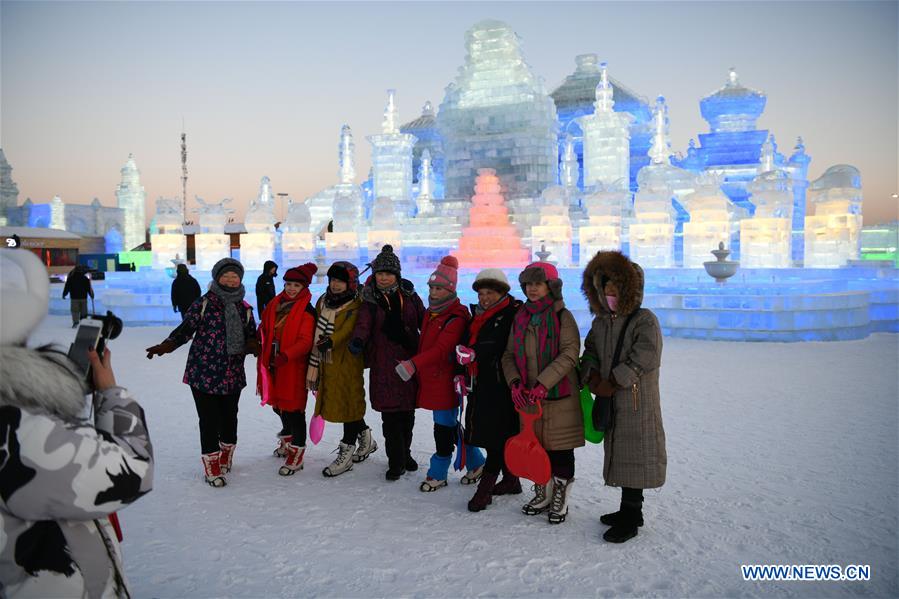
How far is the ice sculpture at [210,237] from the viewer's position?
75.5 ft

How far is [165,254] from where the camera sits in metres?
24.5

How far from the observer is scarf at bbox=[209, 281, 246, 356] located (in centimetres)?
482

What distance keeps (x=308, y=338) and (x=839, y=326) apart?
1099 centimetres

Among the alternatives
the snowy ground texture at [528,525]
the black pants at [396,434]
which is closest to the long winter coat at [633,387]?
the snowy ground texture at [528,525]

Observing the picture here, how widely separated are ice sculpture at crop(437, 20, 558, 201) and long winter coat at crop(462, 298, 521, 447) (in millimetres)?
21207

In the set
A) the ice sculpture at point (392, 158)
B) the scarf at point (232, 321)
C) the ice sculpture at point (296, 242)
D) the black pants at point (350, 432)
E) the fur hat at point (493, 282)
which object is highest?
the ice sculpture at point (392, 158)

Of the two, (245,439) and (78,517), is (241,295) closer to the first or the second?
(245,439)

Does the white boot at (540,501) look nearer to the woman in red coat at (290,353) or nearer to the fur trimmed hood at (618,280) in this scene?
the fur trimmed hood at (618,280)

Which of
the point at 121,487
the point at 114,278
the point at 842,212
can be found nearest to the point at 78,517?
the point at 121,487

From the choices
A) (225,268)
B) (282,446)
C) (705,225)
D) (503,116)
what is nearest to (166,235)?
(503,116)

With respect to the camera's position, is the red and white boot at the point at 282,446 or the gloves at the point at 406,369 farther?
the red and white boot at the point at 282,446

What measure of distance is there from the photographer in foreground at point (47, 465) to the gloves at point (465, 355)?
253 centimetres

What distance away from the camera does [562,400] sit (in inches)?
159

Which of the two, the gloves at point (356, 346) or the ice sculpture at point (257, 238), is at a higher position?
the ice sculpture at point (257, 238)
